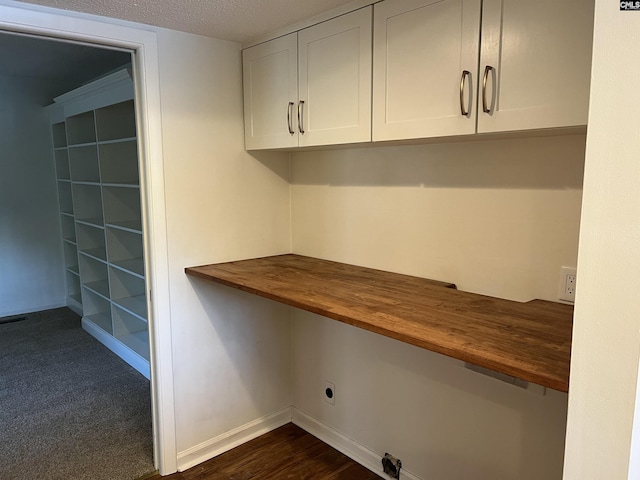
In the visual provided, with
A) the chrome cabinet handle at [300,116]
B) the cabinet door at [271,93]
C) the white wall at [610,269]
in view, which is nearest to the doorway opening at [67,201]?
the cabinet door at [271,93]

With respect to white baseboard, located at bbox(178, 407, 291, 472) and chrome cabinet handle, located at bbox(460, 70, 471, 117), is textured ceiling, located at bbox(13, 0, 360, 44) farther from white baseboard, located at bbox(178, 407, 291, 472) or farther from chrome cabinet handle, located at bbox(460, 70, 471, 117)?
white baseboard, located at bbox(178, 407, 291, 472)

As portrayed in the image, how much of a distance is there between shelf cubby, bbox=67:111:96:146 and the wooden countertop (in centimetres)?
276

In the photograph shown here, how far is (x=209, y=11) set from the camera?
1.82 m

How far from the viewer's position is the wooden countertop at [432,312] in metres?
1.11

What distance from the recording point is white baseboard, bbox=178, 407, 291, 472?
235 cm

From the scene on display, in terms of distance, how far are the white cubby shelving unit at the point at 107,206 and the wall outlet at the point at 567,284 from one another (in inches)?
97.6

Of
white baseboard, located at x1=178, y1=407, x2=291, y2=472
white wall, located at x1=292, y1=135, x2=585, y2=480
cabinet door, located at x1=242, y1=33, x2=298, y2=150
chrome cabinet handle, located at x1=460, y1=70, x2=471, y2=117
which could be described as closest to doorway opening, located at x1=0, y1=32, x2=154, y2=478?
white baseboard, located at x1=178, y1=407, x2=291, y2=472

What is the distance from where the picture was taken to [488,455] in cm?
182

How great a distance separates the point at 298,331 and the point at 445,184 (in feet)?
4.18

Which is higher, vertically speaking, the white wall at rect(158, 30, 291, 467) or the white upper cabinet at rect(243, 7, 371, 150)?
the white upper cabinet at rect(243, 7, 371, 150)

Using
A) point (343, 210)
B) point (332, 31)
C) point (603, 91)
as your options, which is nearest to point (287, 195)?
point (343, 210)

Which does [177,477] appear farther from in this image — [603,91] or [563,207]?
[603,91]

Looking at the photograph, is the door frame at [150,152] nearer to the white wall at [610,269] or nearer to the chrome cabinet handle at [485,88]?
the chrome cabinet handle at [485,88]

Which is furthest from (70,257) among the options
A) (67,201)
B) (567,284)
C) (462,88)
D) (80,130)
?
(567,284)
